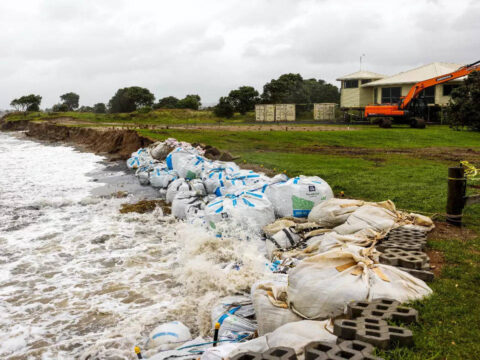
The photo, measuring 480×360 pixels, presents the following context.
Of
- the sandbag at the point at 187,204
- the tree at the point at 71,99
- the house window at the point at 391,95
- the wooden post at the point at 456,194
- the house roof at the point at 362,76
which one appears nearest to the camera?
the wooden post at the point at 456,194

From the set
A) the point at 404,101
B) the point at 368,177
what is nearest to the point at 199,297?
the point at 368,177

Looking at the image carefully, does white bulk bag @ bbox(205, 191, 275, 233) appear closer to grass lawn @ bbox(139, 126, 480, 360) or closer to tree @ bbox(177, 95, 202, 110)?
grass lawn @ bbox(139, 126, 480, 360)

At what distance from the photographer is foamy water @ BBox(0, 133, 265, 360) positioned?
356cm

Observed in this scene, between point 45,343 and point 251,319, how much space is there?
1.84 meters

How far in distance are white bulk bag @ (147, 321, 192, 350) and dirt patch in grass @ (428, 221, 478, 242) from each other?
2951mm

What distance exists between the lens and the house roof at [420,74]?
27.4m

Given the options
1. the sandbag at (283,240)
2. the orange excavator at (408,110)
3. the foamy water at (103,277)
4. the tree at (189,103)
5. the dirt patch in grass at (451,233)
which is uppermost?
the tree at (189,103)

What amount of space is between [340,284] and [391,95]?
2918 centimetres

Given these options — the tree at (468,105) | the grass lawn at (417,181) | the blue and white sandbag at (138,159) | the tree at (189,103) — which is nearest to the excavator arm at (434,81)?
the tree at (468,105)

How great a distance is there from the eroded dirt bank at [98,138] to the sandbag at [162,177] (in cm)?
614

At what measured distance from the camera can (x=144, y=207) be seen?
8250 mm

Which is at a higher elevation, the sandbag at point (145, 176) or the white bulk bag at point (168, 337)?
the sandbag at point (145, 176)

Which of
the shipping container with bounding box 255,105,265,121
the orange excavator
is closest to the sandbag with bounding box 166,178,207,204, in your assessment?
the orange excavator

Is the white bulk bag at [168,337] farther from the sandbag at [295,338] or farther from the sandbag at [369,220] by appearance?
the sandbag at [369,220]
